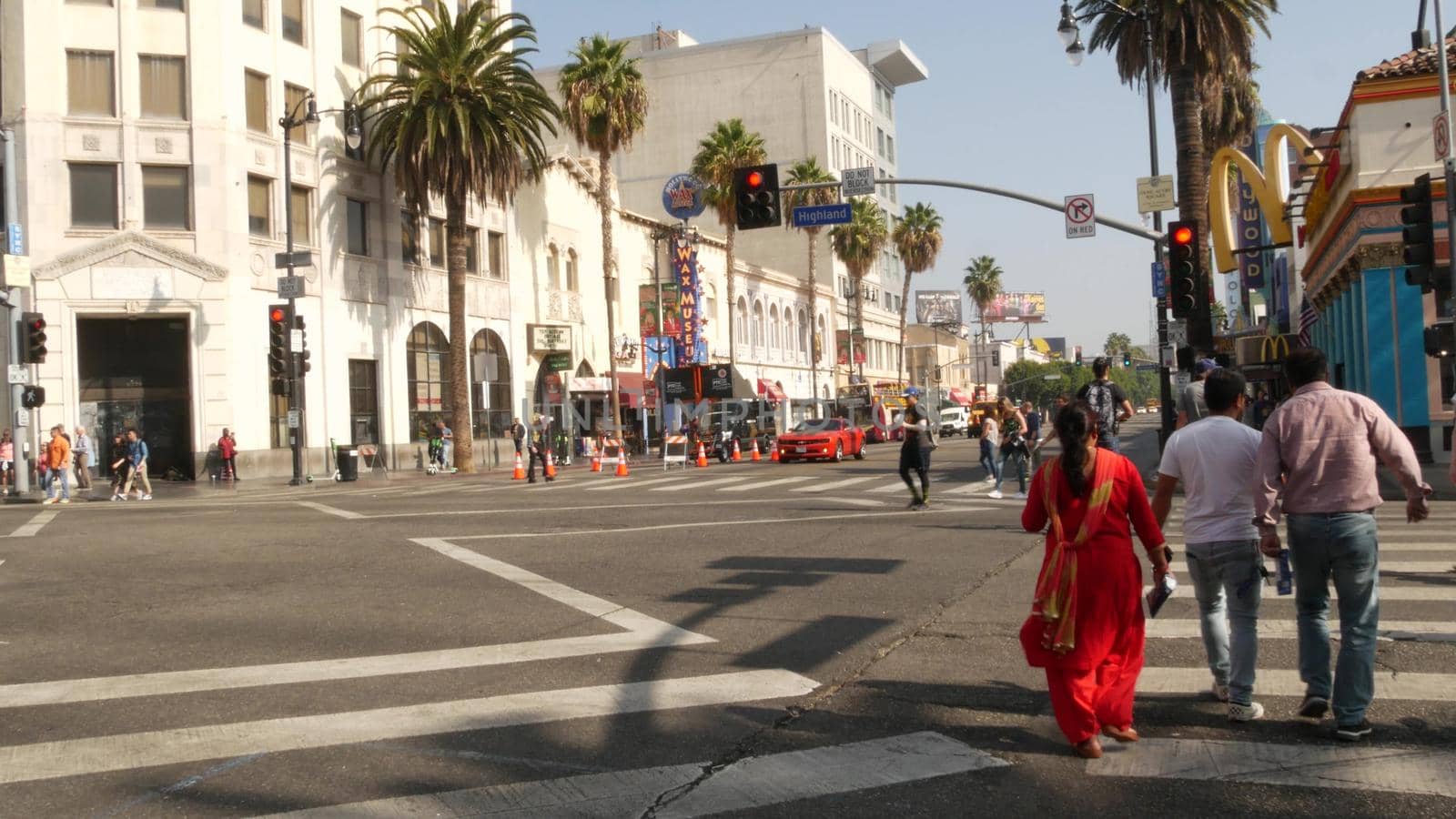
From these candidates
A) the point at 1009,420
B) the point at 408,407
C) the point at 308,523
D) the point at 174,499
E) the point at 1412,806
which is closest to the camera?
the point at 1412,806

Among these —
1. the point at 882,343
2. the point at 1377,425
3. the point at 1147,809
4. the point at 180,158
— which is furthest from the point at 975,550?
the point at 882,343

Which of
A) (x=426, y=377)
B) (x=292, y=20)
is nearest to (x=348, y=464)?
(x=426, y=377)

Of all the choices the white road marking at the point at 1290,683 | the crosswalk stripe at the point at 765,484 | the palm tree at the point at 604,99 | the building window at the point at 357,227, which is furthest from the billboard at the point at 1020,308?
the white road marking at the point at 1290,683

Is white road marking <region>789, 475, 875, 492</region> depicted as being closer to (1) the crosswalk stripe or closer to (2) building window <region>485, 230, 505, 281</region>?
(1) the crosswalk stripe

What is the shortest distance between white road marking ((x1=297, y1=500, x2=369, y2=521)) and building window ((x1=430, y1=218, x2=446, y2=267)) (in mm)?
20967

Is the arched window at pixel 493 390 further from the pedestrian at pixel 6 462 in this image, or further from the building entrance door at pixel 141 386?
the pedestrian at pixel 6 462

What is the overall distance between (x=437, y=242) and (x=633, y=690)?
1503 inches

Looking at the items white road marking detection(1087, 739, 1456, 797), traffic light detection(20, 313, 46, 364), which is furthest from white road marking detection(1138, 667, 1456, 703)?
traffic light detection(20, 313, 46, 364)

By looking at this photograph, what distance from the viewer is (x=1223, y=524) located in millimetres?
5934

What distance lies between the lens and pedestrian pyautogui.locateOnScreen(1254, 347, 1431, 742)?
5.56 m

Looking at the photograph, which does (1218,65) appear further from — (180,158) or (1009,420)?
(180,158)

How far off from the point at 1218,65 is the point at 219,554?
22.5 m

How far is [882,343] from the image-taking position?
9200 centimetres

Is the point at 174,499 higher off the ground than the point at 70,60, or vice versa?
the point at 70,60
